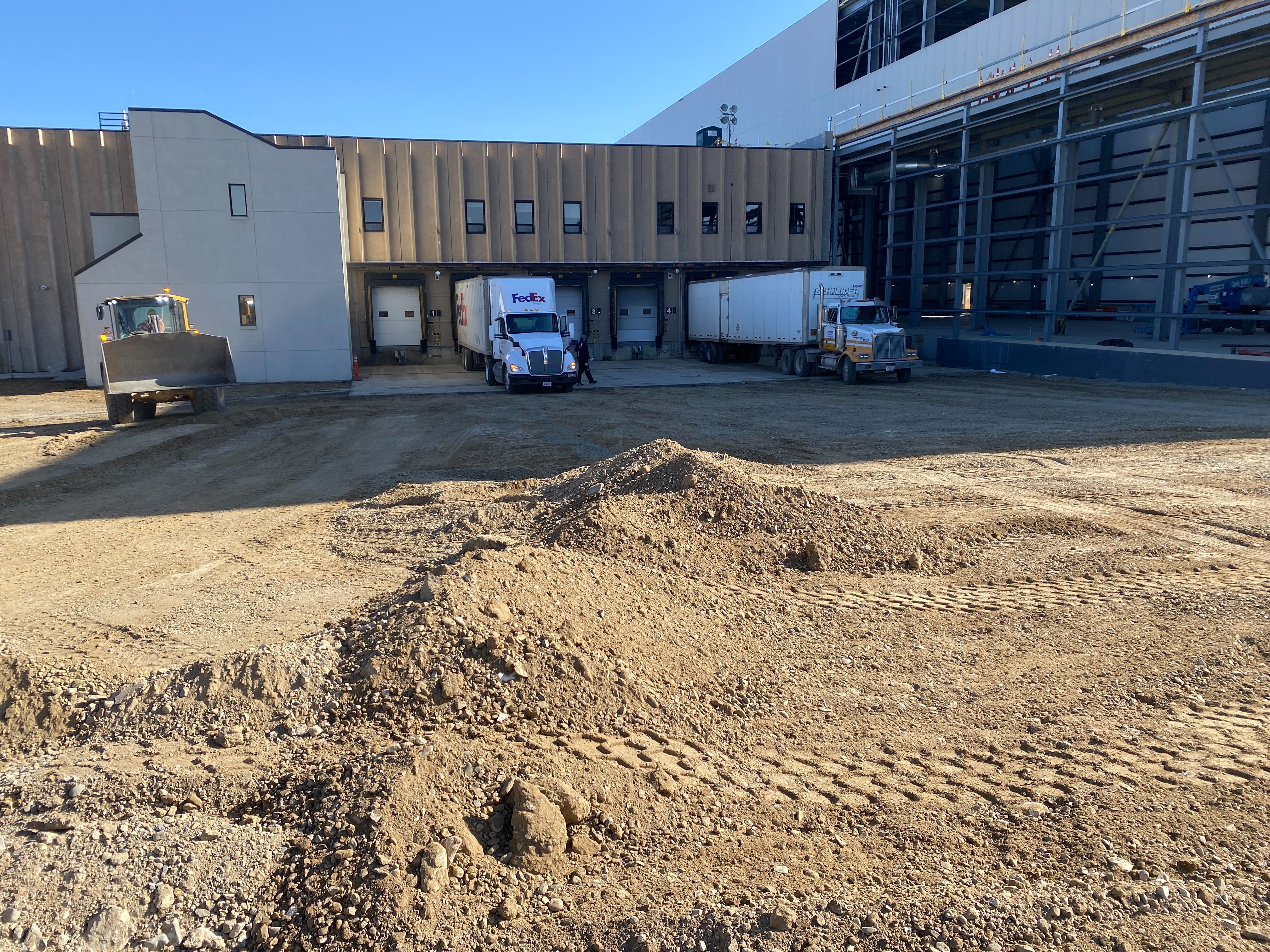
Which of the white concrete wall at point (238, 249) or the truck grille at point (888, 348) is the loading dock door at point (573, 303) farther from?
the truck grille at point (888, 348)

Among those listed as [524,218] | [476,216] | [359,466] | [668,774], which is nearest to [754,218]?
[524,218]

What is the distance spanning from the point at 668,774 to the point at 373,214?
32958 millimetres

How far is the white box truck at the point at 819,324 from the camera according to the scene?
26.3 metres

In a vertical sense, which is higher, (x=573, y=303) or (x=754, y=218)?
(x=754, y=218)

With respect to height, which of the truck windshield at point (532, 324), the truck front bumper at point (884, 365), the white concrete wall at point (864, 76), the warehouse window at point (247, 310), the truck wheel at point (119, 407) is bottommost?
the truck wheel at point (119, 407)

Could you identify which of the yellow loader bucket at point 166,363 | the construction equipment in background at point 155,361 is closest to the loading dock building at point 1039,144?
the yellow loader bucket at point 166,363

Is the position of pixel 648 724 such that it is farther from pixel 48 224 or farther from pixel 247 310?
pixel 48 224

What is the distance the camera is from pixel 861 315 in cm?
2738

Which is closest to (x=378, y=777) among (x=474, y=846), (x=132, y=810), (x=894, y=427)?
(x=474, y=846)

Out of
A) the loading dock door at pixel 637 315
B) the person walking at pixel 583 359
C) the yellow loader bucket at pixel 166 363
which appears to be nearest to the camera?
the yellow loader bucket at pixel 166 363

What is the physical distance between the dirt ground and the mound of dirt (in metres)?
0.02

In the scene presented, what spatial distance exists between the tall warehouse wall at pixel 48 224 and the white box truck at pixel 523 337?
15.5 meters

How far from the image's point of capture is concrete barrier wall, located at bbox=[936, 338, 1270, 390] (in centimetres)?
2141

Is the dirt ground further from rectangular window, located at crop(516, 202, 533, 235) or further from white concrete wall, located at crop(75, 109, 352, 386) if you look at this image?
rectangular window, located at crop(516, 202, 533, 235)
